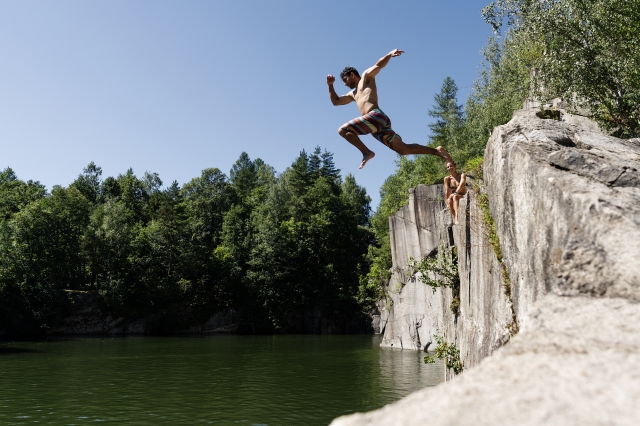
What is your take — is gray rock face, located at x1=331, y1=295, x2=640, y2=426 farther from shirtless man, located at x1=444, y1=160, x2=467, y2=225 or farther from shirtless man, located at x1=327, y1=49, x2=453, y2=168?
shirtless man, located at x1=444, y1=160, x2=467, y2=225

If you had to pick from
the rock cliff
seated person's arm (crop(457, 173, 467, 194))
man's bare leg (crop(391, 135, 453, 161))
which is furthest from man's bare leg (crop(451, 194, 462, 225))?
man's bare leg (crop(391, 135, 453, 161))

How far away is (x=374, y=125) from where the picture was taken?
8.25 meters

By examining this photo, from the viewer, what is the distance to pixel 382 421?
A: 247 centimetres

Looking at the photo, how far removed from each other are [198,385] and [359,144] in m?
15.0

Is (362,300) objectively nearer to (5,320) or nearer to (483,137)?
(483,137)

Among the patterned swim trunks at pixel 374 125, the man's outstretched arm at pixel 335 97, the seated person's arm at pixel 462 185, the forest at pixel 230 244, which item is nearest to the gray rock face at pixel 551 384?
the patterned swim trunks at pixel 374 125

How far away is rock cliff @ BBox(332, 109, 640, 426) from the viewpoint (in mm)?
2328

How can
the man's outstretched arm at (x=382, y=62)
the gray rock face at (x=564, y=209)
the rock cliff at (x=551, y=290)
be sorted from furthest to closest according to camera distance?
1. the man's outstretched arm at (x=382, y=62)
2. the gray rock face at (x=564, y=209)
3. the rock cliff at (x=551, y=290)

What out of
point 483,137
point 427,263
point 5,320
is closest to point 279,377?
point 427,263

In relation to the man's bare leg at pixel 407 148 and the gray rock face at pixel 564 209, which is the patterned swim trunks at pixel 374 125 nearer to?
the man's bare leg at pixel 407 148

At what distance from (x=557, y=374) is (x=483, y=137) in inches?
1345

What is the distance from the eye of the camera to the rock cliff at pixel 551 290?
233cm

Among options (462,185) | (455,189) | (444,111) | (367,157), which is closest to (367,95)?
(367,157)

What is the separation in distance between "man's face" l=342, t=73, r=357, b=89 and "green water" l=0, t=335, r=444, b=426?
9461 mm
